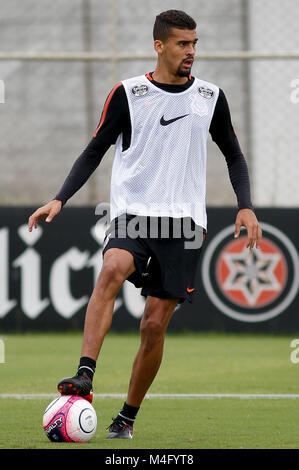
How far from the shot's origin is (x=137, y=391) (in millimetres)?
6055

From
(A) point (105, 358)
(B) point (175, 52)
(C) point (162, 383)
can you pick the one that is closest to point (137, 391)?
(B) point (175, 52)

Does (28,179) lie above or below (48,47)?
below

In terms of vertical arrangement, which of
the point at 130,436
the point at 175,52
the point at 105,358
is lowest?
the point at 105,358

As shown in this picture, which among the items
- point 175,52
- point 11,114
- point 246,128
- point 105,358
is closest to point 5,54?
point 11,114

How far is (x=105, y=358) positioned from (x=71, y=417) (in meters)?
4.52

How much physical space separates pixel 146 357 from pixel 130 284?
5731 mm

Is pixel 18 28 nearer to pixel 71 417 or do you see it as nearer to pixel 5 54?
pixel 5 54

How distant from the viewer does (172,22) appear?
20.2ft

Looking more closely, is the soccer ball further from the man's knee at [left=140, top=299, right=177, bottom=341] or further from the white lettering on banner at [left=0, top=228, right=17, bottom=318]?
the white lettering on banner at [left=0, top=228, right=17, bottom=318]

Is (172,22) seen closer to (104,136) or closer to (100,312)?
(104,136)

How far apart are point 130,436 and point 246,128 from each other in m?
7.33
